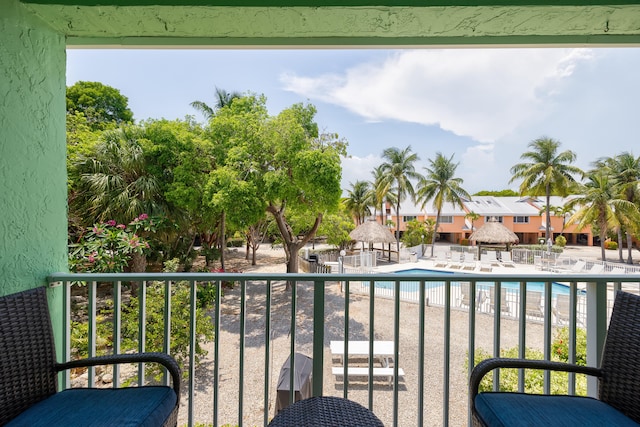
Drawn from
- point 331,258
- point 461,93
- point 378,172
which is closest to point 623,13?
point 461,93

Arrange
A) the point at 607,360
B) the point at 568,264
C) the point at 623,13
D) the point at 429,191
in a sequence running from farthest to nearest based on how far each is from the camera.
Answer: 1. the point at 429,191
2. the point at 568,264
3. the point at 623,13
4. the point at 607,360

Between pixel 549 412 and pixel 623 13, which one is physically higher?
pixel 623 13

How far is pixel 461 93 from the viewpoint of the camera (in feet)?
26.3

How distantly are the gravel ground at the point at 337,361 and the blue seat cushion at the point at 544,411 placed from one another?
5.44 ft

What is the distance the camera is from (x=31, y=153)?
1632 mm

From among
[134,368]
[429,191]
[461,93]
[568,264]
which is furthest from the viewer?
[429,191]

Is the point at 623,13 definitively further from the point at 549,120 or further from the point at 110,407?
the point at 549,120

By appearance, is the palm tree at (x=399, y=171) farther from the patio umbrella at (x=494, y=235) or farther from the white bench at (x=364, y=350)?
the white bench at (x=364, y=350)

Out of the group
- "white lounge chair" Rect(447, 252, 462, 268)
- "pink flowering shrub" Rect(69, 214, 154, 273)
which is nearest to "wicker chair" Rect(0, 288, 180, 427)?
"pink flowering shrub" Rect(69, 214, 154, 273)

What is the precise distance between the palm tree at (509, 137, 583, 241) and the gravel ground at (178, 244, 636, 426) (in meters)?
13.8

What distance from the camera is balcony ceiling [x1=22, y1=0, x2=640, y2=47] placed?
5.19 ft

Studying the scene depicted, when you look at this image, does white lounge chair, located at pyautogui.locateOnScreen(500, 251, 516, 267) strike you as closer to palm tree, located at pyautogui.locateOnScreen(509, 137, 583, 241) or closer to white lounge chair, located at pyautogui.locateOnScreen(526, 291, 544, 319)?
palm tree, located at pyautogui.locateOnScreen(509, 137, 583, 241)

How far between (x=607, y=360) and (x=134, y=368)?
679cm

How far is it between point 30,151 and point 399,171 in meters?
21.1
